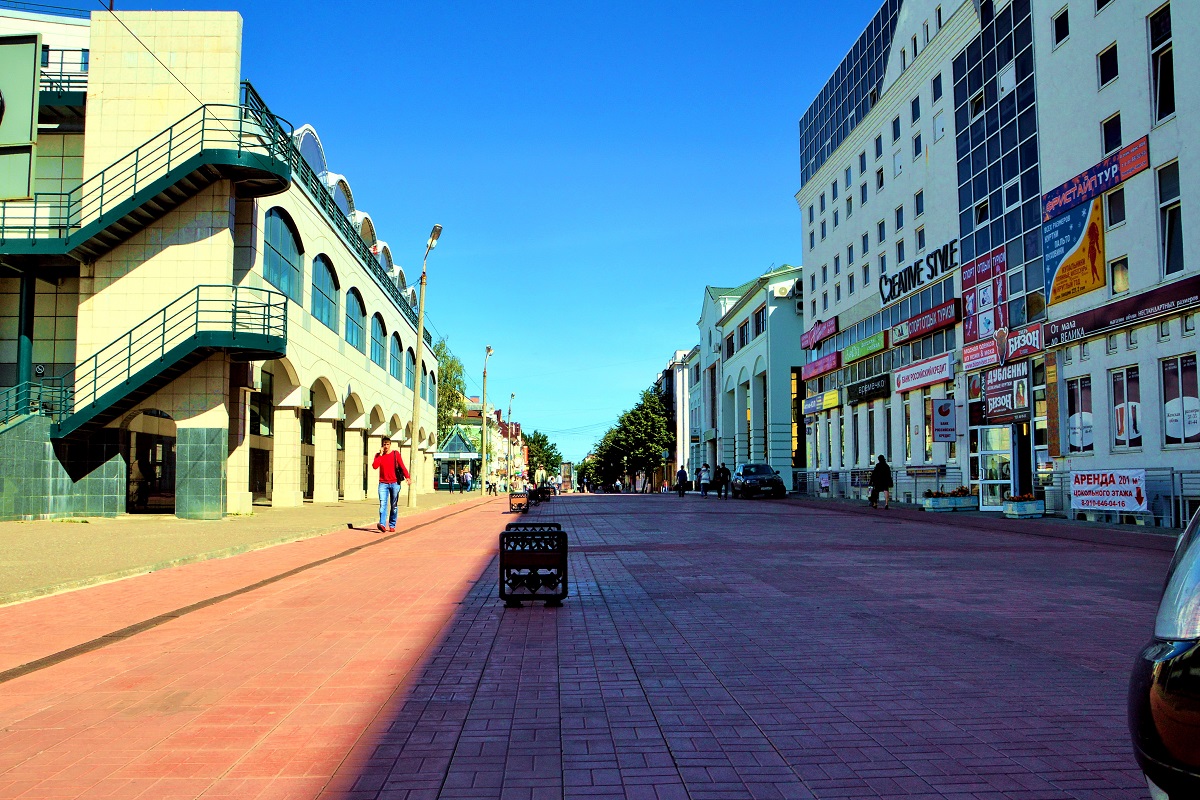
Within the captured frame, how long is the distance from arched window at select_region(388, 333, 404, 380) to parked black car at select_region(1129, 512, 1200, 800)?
47530mm

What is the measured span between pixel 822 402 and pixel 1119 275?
2859cm

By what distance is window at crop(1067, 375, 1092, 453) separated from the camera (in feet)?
83.1

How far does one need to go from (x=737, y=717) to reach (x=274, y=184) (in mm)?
21356

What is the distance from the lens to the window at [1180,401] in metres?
21.0

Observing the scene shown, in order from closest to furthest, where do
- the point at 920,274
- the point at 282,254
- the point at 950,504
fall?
the point at 282,254, the point at 950,504, the point at 920,274

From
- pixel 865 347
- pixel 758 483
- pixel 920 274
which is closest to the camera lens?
pixel 920 274

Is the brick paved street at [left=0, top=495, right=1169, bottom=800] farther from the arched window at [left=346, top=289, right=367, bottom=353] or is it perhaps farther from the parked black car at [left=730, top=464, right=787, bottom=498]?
the parked black car at [left=730, top=464, right=787, bottom=498]

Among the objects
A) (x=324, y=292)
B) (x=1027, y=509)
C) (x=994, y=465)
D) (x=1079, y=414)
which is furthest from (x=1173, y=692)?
(x=324, y=292)

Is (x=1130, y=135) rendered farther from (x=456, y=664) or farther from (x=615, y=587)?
(x=456, y=664)

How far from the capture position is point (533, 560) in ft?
30.0

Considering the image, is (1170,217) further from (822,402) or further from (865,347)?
(822,402)

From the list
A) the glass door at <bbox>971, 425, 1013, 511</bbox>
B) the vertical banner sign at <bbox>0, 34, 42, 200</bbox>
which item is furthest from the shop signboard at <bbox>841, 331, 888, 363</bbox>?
the vertical banner sign at <bbox>0, 34, 42, 200</bbox>

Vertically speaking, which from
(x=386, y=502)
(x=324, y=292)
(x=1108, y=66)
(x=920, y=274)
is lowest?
(x=386, y=502)

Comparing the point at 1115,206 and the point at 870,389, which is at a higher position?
the point at 1115,206
